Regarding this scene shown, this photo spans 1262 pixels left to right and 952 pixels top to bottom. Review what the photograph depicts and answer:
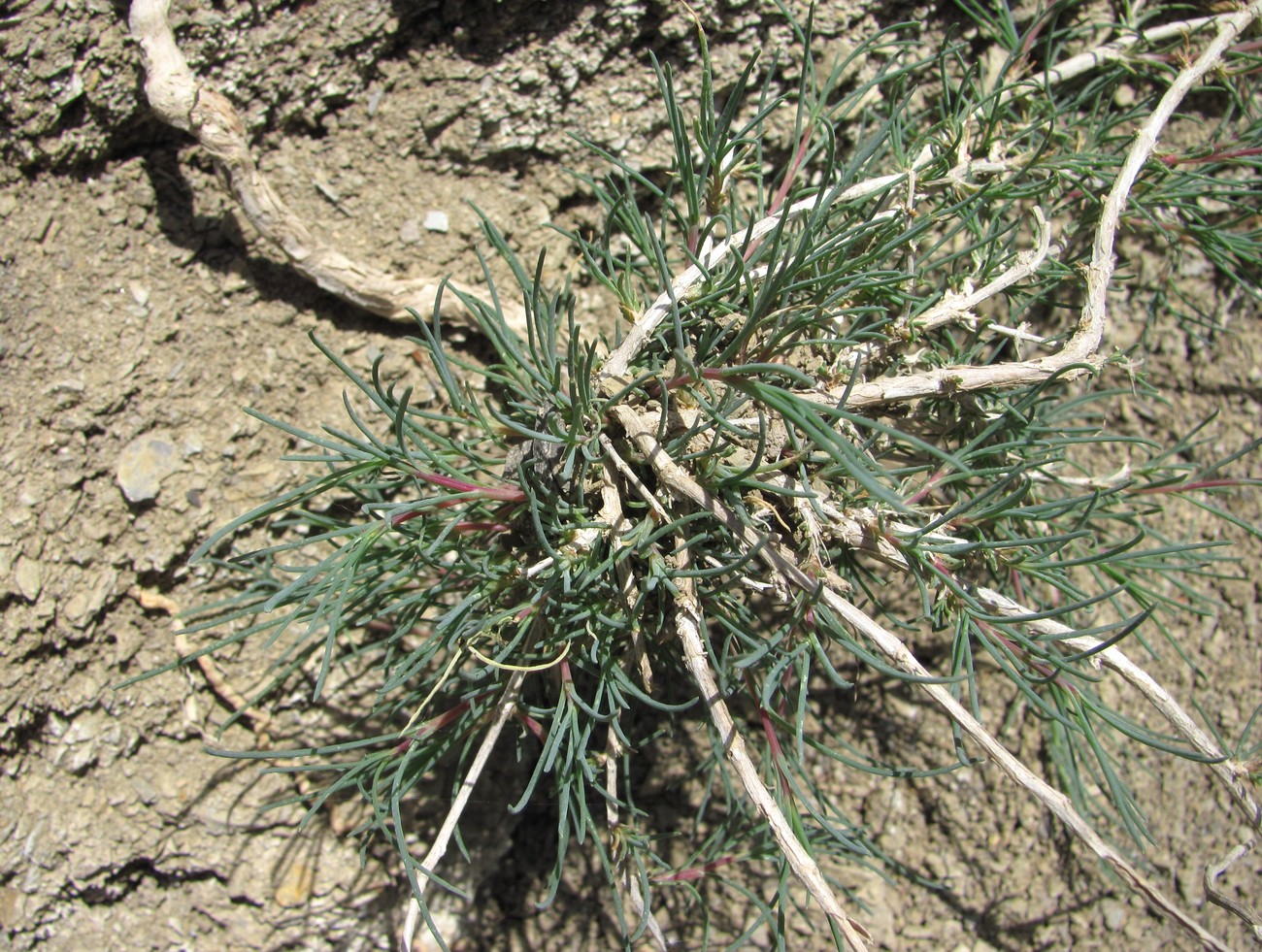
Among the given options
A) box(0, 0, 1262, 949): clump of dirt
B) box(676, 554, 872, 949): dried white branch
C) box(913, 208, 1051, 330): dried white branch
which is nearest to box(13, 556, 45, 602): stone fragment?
box(0, 0, 1262, 949): clump of dirt

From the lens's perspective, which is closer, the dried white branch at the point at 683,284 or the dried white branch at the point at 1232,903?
the dried white branch at the point at 1232,903

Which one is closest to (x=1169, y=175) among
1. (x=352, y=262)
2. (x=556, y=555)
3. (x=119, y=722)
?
(x=556, y=555)

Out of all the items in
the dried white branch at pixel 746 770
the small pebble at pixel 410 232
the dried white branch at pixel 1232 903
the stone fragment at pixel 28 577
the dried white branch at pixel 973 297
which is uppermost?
the small pebble at pixel 410 232

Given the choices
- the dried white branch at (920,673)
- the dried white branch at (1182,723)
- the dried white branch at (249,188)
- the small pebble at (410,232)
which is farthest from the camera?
the small pebble at (410,232)

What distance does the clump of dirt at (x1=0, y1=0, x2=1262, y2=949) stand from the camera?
5.08 ft

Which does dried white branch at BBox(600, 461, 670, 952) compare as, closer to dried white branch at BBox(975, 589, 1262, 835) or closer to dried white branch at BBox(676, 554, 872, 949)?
dried white branch at BBox(676, 554, 872, 949)

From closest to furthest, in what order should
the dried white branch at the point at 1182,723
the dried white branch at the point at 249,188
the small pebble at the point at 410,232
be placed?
the dried white branch at the point at 1182,723 → the dried white branch at the point at 249,188 → the small pebble at the point at 410,232

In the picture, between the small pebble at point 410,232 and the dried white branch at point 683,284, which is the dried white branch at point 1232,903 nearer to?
the dried white branch at point 683,284

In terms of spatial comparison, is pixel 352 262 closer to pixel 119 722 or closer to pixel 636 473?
pixel 636 473

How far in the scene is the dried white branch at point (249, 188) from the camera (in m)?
1.51

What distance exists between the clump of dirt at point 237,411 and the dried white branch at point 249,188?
0.22ft

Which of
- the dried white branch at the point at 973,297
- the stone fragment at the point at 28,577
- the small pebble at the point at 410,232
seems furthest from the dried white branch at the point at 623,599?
the stone fragment at the point at 28,577

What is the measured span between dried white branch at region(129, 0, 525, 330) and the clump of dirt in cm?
7

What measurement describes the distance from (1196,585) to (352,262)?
207cm
